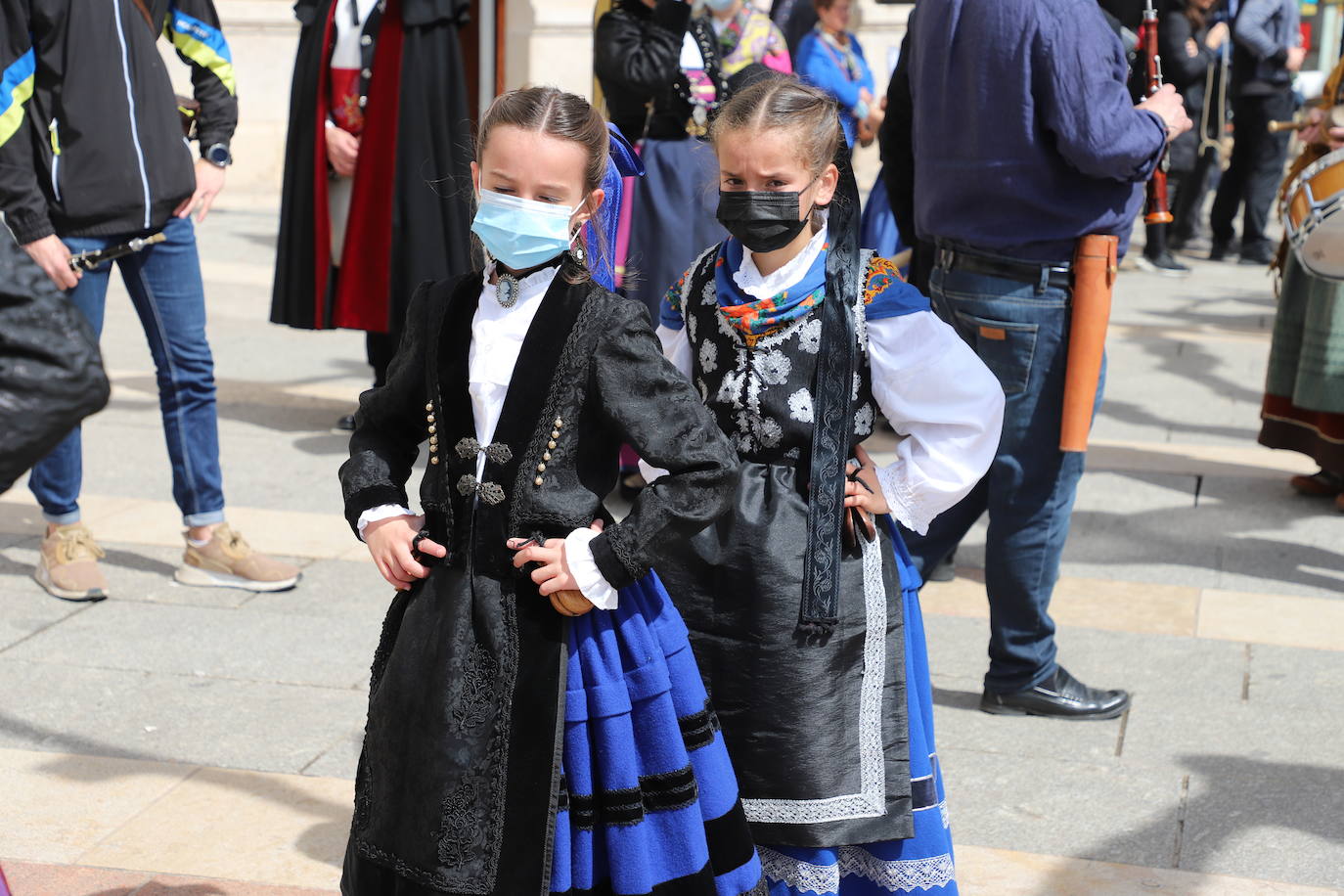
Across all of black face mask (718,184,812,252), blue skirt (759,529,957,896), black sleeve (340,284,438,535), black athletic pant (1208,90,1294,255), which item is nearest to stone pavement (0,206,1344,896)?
blue skirt (759,529,957,896)

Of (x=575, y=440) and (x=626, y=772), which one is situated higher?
(x=575, y=440)

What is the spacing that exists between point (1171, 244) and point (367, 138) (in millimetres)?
8595

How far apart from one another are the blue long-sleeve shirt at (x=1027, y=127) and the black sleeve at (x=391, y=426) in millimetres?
1697

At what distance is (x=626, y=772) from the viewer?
2203mm

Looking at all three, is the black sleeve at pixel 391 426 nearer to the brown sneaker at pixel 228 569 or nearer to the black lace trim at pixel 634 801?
the black lace trim at pixel 634 801

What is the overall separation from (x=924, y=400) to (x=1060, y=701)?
151 centimetres

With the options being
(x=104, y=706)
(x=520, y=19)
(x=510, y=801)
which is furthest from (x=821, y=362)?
(x=520, y=19)

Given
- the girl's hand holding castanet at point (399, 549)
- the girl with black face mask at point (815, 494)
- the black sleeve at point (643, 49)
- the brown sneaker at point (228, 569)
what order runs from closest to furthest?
1. the girl's hand holding castanet at point (399, 549)
2. the girl with black face mask at point (815, 494)
3. the brown sneaker at point (228, 569)
4. the black sleeve at point (643, 49)

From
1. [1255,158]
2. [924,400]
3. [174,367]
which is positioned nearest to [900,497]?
[924,400]

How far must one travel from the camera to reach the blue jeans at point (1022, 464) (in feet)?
12.2

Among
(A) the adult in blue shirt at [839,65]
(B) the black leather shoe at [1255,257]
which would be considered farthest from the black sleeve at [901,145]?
(B) the black leather shoe at [1255,257]

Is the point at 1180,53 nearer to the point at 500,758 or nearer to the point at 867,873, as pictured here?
the point at 867,873

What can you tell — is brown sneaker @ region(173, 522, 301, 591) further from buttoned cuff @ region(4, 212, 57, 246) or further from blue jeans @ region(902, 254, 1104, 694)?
blue jeans @ region(902, 254, 1104, 694)

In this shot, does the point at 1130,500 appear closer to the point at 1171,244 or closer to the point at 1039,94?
the point at 1039,94
